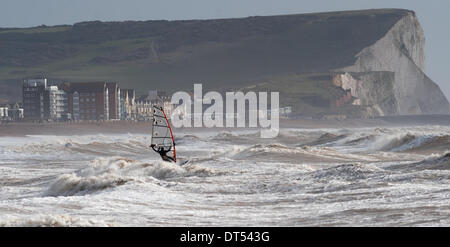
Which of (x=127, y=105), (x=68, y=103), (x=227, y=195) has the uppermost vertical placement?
(x=68, y=103)

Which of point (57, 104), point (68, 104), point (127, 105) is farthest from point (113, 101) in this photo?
point (127, 105)

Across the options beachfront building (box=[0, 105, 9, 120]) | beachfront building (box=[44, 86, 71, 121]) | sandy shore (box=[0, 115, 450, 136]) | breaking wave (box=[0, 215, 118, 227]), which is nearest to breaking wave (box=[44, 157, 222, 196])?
breaking wave (box=[0, 215, 118, 227])

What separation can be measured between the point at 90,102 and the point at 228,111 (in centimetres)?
4246

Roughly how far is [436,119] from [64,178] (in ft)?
558

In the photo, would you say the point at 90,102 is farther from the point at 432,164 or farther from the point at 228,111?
the point at 432,164

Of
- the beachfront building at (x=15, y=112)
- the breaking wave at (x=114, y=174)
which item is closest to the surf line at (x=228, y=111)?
the beachfront building at (x=15, y=112)

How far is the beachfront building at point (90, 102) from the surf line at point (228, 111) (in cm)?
1142

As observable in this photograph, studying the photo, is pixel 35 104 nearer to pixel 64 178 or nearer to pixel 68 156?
pixel 68 156

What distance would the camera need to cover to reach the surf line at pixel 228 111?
468 ft

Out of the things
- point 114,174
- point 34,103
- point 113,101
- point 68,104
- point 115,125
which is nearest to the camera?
point 114,174

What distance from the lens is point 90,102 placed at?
434ft

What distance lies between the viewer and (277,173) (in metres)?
29.0

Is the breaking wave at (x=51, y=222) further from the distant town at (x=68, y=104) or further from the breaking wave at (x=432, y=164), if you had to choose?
the distant town at (x=68, y=104)
